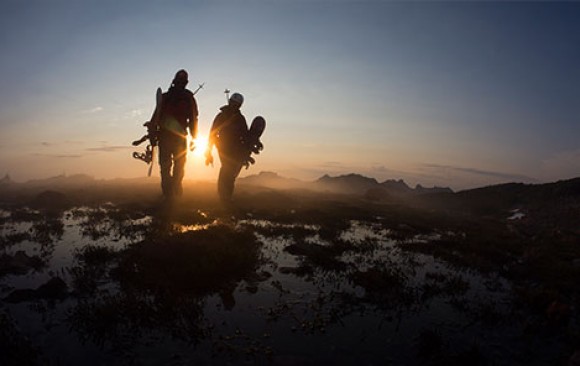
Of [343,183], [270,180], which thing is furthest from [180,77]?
[270,180]

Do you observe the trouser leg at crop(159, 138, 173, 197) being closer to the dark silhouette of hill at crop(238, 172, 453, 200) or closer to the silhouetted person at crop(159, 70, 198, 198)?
the silhouetted person at crop(159, 70, 198, 198)

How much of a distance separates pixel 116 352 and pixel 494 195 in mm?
53370

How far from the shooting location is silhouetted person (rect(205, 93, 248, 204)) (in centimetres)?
1988

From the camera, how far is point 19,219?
47.1 ft

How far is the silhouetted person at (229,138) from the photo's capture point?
65.2 feet

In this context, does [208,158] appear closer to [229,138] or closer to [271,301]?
[229,138]

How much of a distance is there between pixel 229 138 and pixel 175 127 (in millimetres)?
4142

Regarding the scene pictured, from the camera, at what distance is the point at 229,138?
20000mm

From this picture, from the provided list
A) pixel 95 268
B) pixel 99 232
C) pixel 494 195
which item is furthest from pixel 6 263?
pixel 494 195

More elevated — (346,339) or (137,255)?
(137,255)

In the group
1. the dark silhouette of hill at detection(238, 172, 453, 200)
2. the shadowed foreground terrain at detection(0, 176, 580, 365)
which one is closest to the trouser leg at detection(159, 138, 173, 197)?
the shadowed foreground terrain at detection(0, 176, 580, 365)

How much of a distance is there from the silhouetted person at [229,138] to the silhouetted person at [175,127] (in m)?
3.08

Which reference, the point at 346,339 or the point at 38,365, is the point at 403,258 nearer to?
the point at 346,339

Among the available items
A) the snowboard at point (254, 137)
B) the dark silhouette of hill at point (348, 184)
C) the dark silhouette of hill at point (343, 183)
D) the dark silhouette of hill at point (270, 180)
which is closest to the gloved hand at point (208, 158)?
the snowboard at point (254, 137)
